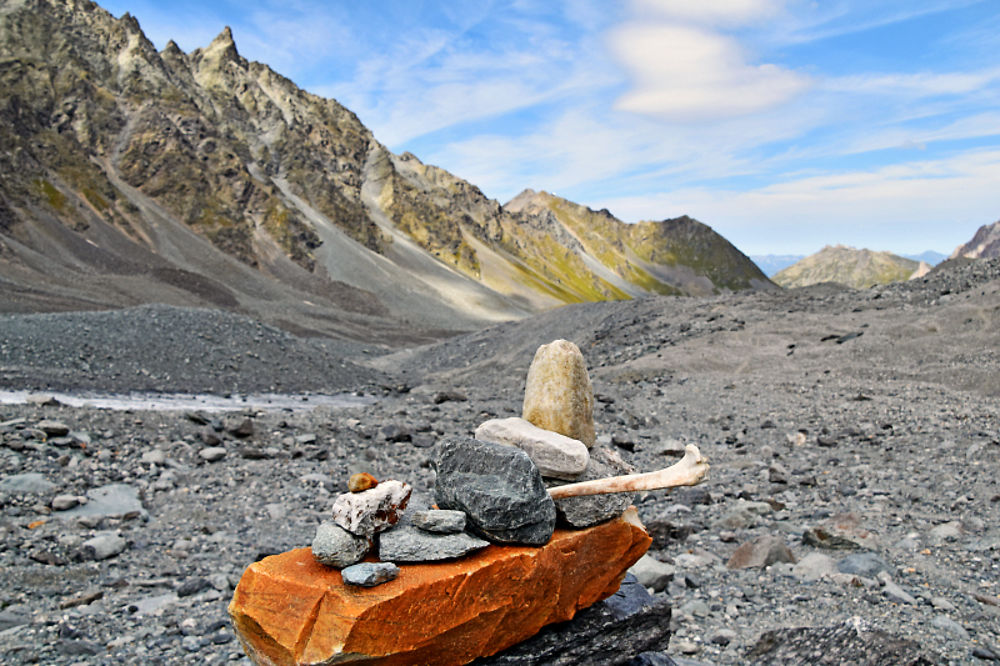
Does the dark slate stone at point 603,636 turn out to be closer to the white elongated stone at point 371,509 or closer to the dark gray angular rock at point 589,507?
the dark gray angular rock at point 589,507

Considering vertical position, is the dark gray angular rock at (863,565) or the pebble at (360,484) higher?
the pebble at (360,484)

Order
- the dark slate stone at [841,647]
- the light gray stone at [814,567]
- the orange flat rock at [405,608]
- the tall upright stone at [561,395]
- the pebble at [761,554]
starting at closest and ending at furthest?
the orange flat rock at [405,608]
the dark slate stone at [841,647]
the tall upright stone at [561,395]
the light gray stone at [814,567]
the pebble at [761,554]

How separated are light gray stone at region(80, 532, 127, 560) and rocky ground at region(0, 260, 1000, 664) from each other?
27mm

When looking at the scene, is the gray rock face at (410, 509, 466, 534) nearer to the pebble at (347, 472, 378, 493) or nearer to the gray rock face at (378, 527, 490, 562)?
the gray rock face at (378, 527, 490, 562)

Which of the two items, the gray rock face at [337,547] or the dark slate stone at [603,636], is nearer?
the gray rock face at [337,547]

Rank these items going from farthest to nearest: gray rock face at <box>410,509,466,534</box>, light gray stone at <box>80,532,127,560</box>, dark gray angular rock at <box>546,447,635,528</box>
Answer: light gray stone at <box>80,532,127,560</box> < dark gray angular rock at <box>546,447,635,528</box> < gray rock face at <box>410,509,466,534</box>

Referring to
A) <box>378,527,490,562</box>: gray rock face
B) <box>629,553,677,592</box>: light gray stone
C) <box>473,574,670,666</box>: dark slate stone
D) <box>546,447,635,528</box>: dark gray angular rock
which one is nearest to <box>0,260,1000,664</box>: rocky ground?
<box>629,553,677,592</box>: light gray stone

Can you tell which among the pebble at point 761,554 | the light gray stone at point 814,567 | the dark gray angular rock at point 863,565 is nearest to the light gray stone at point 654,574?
the pebble at point 761,554

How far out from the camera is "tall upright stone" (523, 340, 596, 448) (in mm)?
5777

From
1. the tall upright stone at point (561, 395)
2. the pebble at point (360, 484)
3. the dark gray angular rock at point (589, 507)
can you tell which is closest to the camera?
the pebble at point (360, 484)

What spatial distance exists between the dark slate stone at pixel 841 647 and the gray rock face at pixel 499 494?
2906 mm

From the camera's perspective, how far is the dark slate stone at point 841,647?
5.54 m

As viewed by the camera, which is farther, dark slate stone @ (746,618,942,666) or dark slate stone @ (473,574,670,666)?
dark slate stone @ (746,618,942,666)

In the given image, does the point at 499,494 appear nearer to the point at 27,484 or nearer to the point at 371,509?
the point at 371,509
